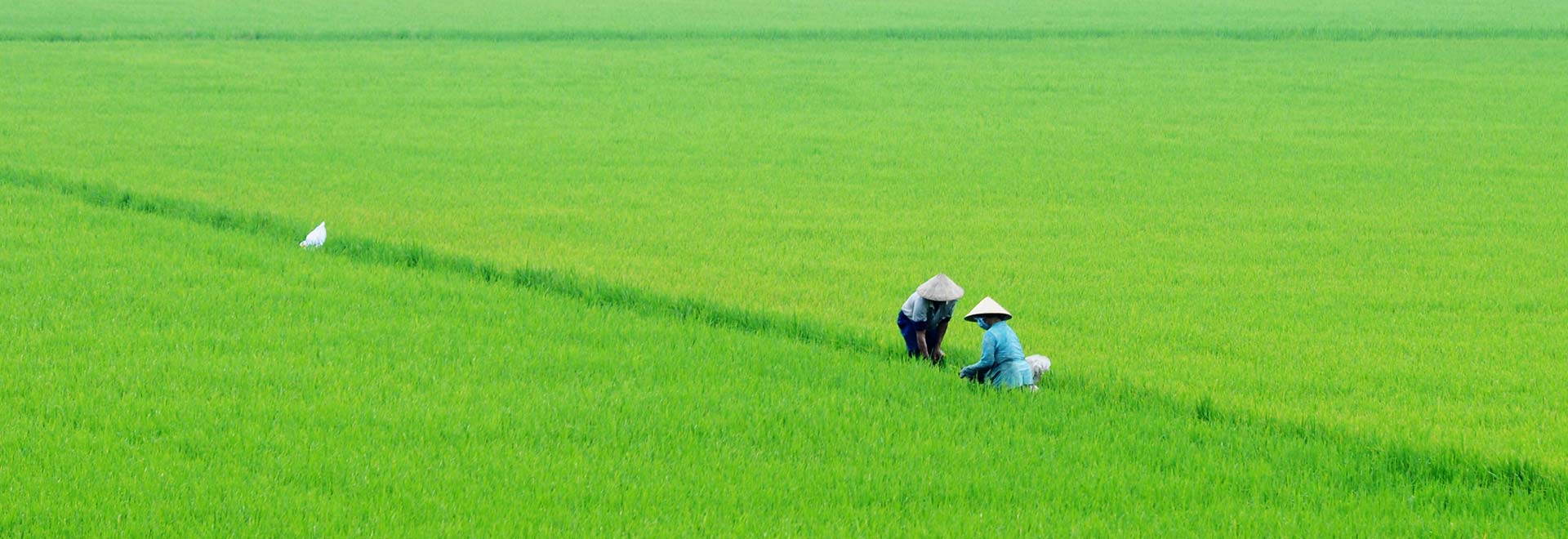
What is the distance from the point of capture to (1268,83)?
19938mm

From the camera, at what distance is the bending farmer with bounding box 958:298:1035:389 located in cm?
575

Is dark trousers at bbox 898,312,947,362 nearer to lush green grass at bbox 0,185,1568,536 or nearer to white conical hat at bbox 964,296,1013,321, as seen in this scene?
lush green grass at bbox 0,185,1568,536

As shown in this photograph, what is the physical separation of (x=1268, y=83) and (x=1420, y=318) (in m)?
13.2

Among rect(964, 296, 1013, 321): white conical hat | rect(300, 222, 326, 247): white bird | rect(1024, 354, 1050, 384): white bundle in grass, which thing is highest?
rect(964, 296, 1013, 321): white conical hat

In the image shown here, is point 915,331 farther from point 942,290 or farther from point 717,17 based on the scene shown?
point 717,17

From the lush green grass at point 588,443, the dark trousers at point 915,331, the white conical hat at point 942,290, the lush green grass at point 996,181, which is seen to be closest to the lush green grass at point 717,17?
the lush green grass at point 996,181

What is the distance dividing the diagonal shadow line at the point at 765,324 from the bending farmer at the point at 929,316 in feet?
0.73

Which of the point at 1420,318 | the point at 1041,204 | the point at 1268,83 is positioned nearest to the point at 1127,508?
the point at 1420,318

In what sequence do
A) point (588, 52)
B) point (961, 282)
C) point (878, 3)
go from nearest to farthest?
1. point (961, 282)
2. point (588, 52)
3. point (878, 3)

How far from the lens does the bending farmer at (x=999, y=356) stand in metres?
5.75

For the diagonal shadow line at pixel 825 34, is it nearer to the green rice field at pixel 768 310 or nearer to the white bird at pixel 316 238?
the green rice field at pixel 768 310

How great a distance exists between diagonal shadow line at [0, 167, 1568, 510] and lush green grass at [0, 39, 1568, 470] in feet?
0.31

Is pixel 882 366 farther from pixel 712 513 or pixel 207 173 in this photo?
pixel 207 173

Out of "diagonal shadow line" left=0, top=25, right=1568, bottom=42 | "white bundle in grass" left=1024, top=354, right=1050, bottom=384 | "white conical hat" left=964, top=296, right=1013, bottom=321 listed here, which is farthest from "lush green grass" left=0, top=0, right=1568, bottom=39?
"white conical hat" left=964, top=296, right=1013, bottom=321
